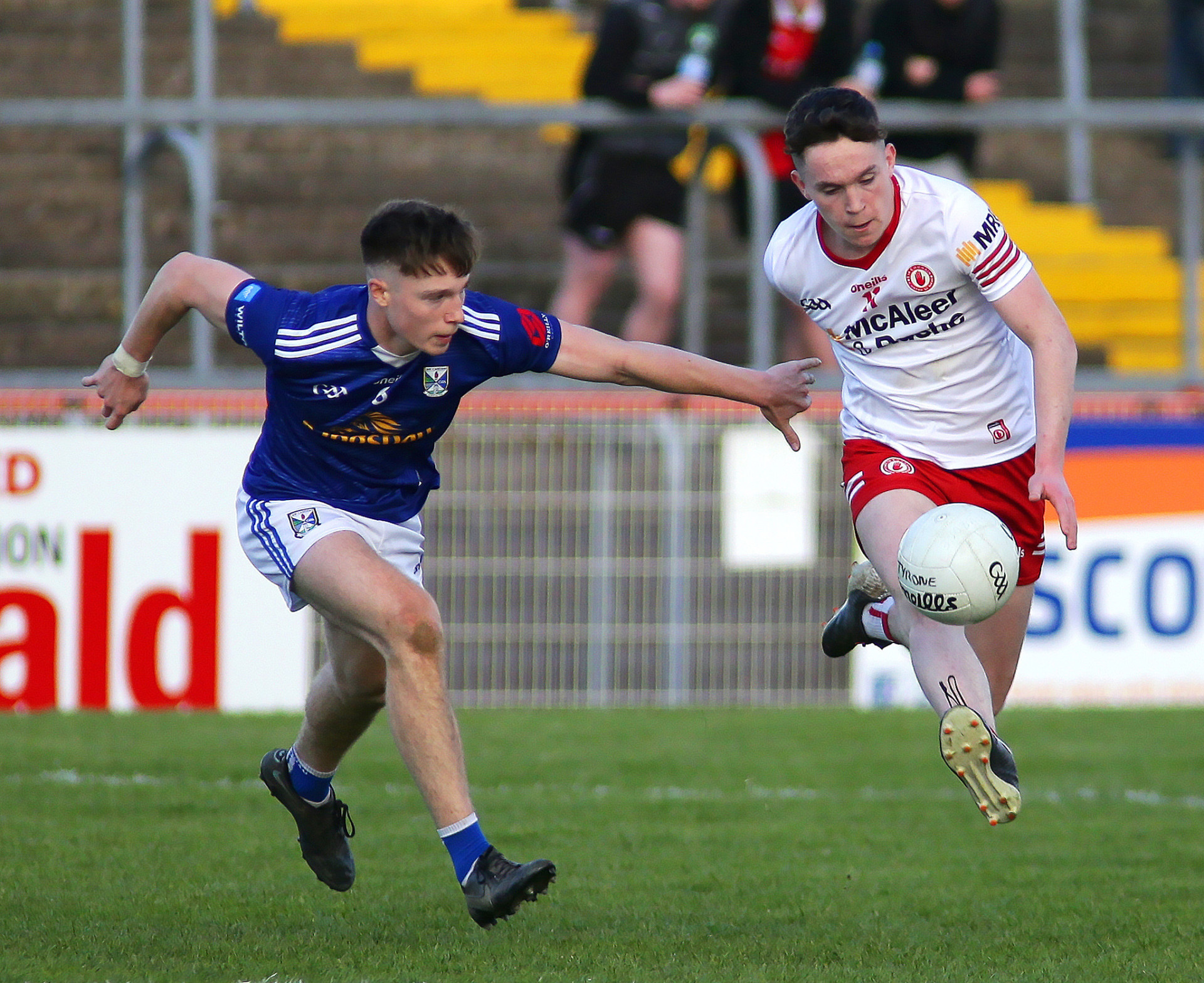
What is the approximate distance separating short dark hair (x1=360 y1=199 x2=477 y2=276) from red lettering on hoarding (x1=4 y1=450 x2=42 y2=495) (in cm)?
541

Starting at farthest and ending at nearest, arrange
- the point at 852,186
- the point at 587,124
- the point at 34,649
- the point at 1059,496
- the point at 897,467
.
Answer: the point at 587,124, the point at 34,649, the point at 897,467, the point at 852,186, the point at 1059,496

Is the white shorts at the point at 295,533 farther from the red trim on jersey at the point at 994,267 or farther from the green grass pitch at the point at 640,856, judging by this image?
the red trim on jersey at the point at 994,267

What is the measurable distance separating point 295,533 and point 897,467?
1.90 meters

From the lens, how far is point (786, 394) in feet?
19.2

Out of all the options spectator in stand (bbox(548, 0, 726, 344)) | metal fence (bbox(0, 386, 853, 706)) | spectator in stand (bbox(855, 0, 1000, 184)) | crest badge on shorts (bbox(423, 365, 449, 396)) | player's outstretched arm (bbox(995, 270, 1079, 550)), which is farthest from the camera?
spectator in stand (bbox(855, 0, 1000, 184))

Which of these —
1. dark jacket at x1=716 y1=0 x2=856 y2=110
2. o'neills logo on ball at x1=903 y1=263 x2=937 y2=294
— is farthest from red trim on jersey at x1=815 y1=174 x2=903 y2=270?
dark jacket at x1=716 y1=0 x2=856 y2=110

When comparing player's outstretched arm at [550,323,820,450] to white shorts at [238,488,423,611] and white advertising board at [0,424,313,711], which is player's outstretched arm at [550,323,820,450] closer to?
white shorts at [238,488,423,611]

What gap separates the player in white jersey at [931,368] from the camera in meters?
5.56

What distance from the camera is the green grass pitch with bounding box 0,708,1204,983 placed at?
5.25 meters

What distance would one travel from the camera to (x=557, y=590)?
10.8m

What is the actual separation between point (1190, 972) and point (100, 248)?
39.8ft

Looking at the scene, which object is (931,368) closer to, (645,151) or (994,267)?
(994,267)

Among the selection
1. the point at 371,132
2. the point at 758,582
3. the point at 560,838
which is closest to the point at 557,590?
the point at 758,582

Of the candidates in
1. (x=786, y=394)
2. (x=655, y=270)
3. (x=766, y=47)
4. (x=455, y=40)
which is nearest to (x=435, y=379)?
(x=786, y=394)
